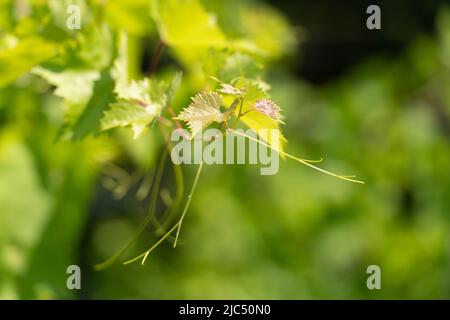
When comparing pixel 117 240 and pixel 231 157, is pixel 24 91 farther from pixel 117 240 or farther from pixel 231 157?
pixel 117 240

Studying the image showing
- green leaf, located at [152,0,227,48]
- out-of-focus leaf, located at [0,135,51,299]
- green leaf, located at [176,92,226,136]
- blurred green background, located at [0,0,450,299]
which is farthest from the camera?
blurred green background, located at [0,0,450,299]

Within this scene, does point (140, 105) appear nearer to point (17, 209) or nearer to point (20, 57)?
point (20, 57)

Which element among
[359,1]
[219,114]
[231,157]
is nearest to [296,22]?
[359,1]

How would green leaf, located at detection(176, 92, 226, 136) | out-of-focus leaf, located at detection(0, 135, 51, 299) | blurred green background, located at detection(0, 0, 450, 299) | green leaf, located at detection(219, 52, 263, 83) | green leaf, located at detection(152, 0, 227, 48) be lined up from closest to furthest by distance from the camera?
green leaf, located at detection(176, 92, 226, 136) → green leaf, located at detection(219, 52, 263, 83) → green leaf, located at detection(152, 0, 227, 48) → out-of-focus leaf, located at detection(0, 135, 51, 299) → blurred green background, located at detection(0, 0, 450, 299)

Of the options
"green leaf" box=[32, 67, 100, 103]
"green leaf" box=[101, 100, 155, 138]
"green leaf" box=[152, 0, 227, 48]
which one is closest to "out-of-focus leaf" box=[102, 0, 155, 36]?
"green leaf" box=[152, 0, 227, 48]

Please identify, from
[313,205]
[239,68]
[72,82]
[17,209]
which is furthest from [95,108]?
[313,205]

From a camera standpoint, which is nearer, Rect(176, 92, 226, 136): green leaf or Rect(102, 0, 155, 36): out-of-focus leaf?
Rect(176, 92, 226, 136): green leaf

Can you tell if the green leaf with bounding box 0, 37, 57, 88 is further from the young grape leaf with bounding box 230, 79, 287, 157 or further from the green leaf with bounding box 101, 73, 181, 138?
the young grape leaf with bounding box 230, 79, 287, 157

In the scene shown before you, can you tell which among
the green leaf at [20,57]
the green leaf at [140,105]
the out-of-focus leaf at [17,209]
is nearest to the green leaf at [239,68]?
the green leaf at [140,105]
